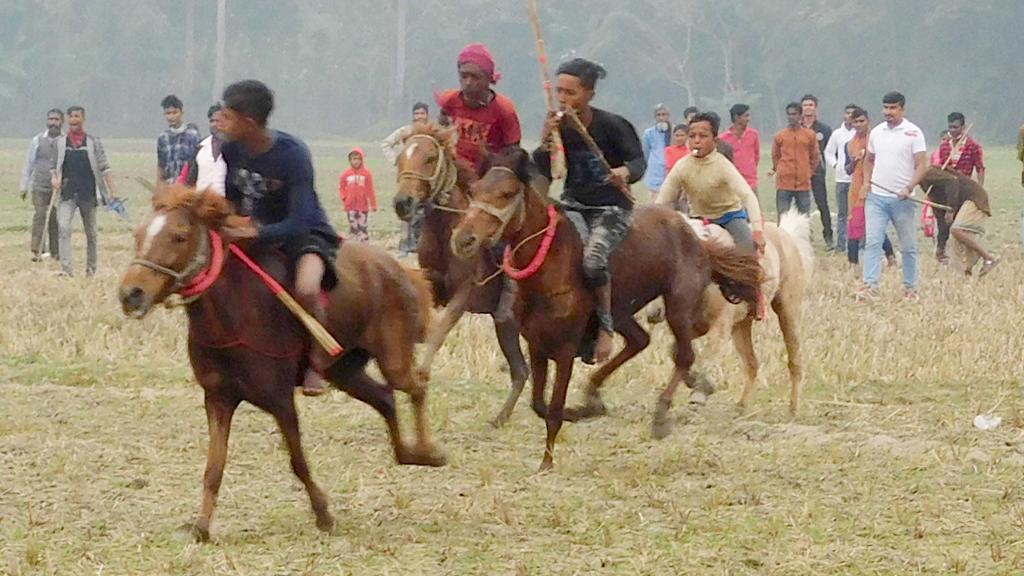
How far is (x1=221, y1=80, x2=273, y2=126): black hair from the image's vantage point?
7543 mm

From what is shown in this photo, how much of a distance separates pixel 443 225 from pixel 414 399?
2.13m

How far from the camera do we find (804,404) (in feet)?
37.5

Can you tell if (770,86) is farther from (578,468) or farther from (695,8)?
(578,468)

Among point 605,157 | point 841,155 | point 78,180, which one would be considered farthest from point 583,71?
point 841,155

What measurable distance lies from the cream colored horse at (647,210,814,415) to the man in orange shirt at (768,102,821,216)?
365 inches

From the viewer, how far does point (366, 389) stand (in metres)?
8.32

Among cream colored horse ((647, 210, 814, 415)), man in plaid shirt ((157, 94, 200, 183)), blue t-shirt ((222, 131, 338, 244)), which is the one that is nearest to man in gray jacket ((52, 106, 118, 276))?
man in plaid shirt ((157, 94, 200, 183))

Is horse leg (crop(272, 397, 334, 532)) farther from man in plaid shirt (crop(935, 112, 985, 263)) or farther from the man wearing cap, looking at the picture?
man in plaid shirt (crop(935, 112, 985, 263))

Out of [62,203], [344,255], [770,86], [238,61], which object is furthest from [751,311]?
[238,61]

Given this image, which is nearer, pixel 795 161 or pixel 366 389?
pixel 366 389

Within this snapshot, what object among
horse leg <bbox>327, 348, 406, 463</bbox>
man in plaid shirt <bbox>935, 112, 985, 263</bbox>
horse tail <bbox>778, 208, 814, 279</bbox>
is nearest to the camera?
horse leg <bbox>327, 348, 406, 463</bbox>

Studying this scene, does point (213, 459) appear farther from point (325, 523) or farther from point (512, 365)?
point (512, 365)

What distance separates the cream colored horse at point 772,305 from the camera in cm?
1120

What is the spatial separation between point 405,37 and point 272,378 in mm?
79125
